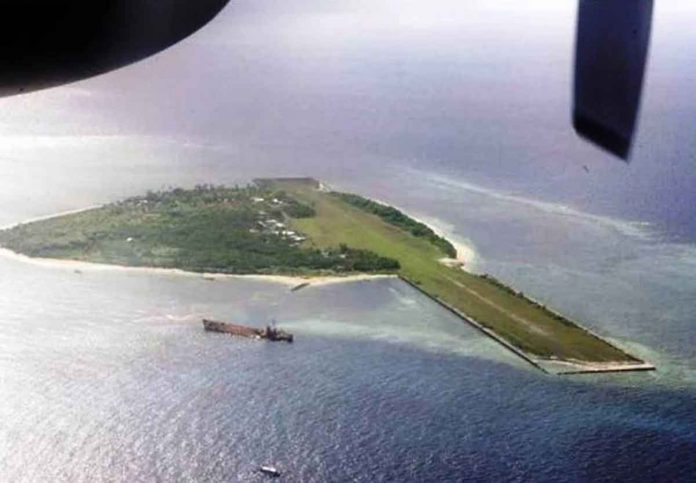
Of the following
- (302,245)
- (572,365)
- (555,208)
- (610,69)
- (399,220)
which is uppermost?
(610,69)

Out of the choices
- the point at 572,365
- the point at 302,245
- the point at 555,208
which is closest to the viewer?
the point at 572,365

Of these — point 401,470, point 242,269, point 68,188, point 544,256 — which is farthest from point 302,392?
point 68,188

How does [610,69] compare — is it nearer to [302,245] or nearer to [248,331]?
[248,331]

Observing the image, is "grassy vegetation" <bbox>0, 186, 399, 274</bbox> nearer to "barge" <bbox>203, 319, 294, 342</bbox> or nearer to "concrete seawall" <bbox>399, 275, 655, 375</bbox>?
"barge" <bbox>203, 319, 294, 342</bbox>

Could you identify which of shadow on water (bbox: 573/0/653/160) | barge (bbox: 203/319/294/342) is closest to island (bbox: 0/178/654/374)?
barge (bbox: 203/319/294/342)

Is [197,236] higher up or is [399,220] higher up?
[399,220]

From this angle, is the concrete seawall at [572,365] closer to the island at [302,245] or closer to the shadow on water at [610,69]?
the island at [302,245]

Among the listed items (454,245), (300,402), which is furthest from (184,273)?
(300,402)
